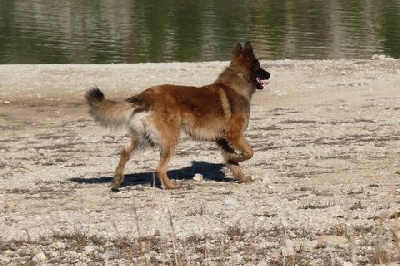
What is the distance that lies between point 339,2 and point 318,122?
6133cm

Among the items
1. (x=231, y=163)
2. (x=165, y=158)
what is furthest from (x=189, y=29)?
(x=165, y=158)

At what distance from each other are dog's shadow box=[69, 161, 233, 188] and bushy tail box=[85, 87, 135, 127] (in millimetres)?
1310

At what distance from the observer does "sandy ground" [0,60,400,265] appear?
785 cm

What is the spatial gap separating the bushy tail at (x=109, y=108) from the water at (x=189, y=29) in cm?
2404

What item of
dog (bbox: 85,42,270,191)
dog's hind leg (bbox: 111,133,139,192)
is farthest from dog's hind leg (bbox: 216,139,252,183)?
dog's hind leg (bbox: 111,133,139,192)

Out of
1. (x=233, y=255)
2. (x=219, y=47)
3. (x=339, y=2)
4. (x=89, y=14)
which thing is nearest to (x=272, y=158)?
(x=233, y=255)

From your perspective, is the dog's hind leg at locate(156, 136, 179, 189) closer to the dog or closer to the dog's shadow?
the dog

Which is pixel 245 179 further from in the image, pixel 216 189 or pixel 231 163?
pixel 216 189

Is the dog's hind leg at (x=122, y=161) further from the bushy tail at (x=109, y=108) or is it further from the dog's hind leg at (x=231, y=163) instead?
the dog's hind leg at (x=231, y=163)

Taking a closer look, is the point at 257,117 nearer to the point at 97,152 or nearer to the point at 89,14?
the point at 97,152

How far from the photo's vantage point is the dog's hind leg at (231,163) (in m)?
11.9

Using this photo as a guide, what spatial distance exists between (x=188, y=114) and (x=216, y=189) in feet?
3.24

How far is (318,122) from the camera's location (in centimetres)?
1717

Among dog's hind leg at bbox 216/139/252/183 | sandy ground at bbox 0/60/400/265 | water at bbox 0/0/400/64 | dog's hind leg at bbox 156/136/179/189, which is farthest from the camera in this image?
water at bbox 0/0/400/64
